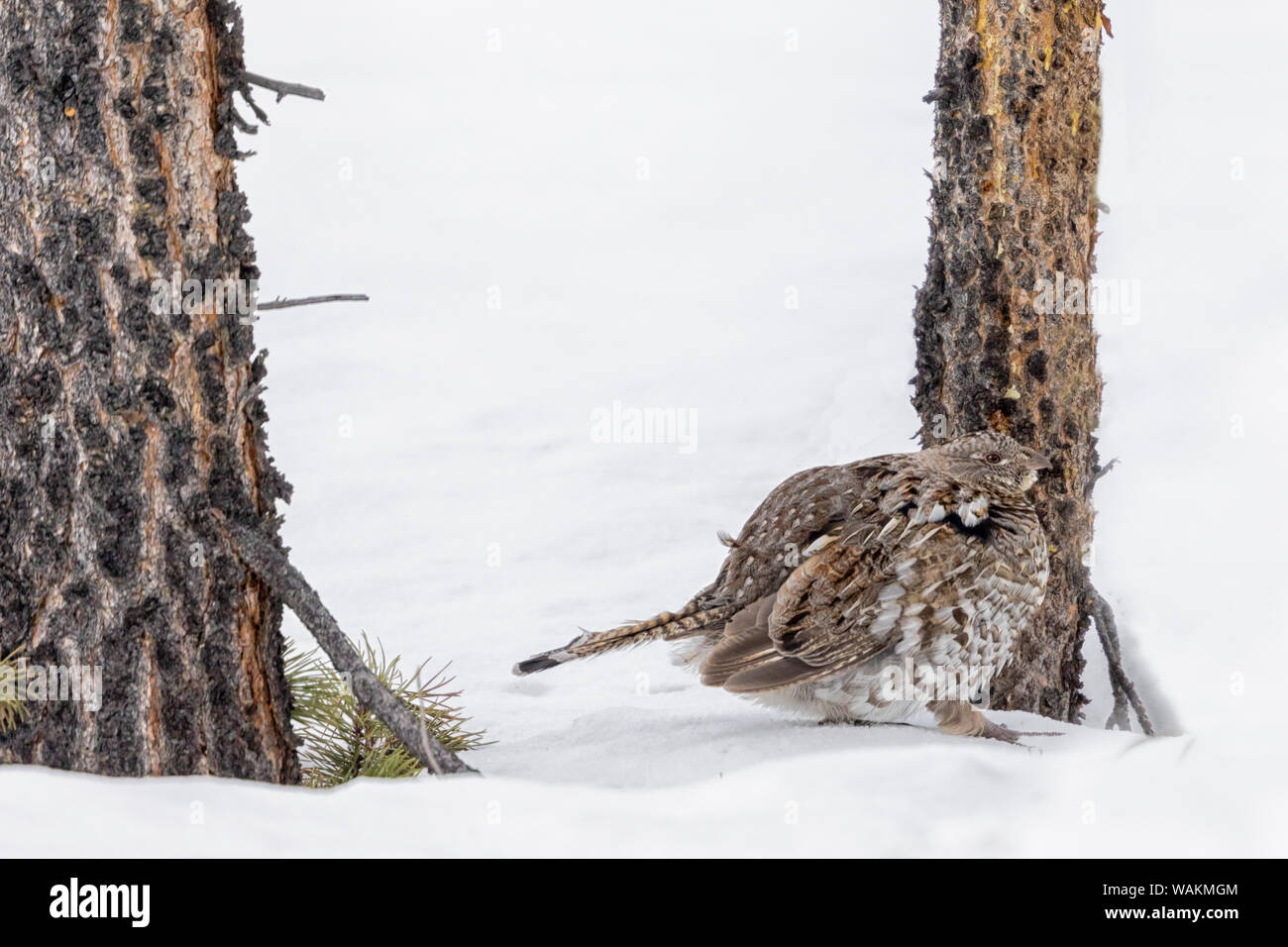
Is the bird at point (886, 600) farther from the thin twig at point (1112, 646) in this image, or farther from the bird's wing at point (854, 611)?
the thin twig at point (1112, 646)

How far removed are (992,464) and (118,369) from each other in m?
2.64

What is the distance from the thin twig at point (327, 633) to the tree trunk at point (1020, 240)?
7.42 feet

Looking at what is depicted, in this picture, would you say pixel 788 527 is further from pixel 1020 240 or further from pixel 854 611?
pixel 1020 240

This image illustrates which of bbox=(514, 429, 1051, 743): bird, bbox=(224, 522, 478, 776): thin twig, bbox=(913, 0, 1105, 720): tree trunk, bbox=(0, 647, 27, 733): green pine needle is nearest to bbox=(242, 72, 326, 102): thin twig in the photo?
bbox=(224, 522, 478, 776): thin twig

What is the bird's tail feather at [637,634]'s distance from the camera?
4.03 meters

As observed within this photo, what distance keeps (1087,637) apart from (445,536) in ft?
12.9

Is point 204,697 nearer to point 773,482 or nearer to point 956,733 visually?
point 956,733

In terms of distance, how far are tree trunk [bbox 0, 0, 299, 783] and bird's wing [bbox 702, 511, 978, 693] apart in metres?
1.58

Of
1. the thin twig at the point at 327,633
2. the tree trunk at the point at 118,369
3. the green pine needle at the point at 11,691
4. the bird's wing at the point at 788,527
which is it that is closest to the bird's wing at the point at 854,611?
the bird's wing at the point at 788,527

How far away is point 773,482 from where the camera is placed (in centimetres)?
875

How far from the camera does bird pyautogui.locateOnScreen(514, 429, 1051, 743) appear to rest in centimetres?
Result: 398

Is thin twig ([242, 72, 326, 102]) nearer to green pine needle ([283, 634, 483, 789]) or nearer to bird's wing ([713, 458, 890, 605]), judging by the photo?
green pine needle ([283, 634, 483, 789])
